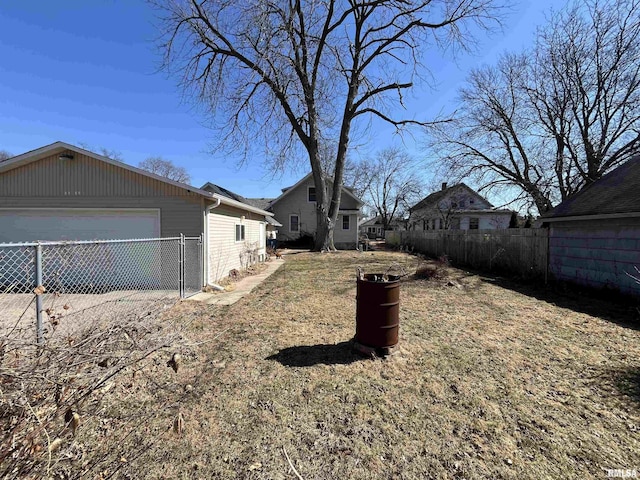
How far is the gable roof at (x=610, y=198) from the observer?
7.46 metres

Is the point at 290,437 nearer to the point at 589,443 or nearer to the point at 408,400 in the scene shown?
the point at 408,400

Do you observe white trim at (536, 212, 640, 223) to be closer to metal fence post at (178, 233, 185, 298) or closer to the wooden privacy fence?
the wooden privacy fence

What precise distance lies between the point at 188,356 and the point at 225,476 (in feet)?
7.27

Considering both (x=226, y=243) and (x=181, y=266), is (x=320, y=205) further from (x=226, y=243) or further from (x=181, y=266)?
(x=181, y=266)

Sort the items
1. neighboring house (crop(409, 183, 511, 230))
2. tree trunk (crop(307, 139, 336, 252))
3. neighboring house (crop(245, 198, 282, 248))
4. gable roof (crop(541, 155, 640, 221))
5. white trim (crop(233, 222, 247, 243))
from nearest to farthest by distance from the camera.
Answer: gable roof (crop(541, 155, 640, 221)), white trim (crop(233, 222, 247, 243)), tree trunk (crop(307, 139, 336, 252)), neighboring house (crop(245, 198, 282, 248)), neighboring house (crop(409, 183, 511, 230))

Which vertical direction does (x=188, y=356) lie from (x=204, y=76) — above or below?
below

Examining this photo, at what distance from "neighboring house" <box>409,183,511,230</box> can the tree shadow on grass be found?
29.6m

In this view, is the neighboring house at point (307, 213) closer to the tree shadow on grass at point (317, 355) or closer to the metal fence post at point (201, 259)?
the metal fence post at point (201, 259)

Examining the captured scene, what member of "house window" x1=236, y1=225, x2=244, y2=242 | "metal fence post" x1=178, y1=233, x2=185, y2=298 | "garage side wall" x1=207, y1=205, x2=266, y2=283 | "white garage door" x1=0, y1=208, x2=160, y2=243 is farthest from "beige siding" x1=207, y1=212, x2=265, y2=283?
"white garage door" x1=0, y1=208, x2=160, y2=243

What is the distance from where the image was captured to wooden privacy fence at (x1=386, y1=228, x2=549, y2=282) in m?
10.3

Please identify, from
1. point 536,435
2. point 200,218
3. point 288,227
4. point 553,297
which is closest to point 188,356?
point 536,435

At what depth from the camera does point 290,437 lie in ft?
8.42

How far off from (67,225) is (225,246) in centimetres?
441

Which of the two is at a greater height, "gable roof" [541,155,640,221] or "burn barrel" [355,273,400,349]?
"gable roof" [541,155,640,221]
